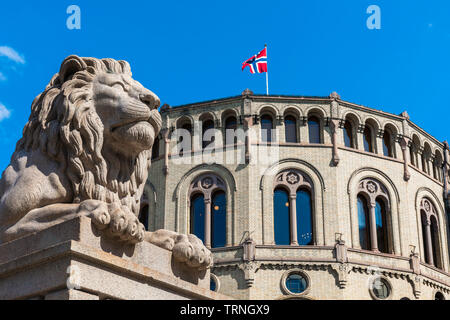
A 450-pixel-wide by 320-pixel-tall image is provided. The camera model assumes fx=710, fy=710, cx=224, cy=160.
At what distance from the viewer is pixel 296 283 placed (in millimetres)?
36000

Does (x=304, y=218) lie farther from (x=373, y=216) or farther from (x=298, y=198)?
(x=373, y=216)

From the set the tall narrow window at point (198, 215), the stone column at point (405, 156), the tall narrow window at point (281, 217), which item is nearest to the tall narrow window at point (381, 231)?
the stone column at point (405, 156)

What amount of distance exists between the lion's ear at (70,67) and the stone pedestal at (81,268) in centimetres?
162

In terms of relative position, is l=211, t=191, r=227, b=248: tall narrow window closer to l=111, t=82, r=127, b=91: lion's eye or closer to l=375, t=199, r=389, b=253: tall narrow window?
l=375, t=199, r=389, b=253: tall narrow window

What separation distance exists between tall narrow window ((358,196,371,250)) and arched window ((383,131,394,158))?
362 centimetres

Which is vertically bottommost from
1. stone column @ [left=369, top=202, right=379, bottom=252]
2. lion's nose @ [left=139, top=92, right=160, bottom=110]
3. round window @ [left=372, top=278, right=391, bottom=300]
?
lion's nose @ [left=139, top=92, right=160, bottom=110]

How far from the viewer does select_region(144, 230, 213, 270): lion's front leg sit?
6.13 metres

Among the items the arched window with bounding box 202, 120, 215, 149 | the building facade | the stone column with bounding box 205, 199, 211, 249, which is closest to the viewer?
the building facade

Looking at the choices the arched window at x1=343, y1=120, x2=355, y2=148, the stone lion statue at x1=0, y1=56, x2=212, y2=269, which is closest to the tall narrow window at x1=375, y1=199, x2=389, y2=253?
the arched window at x1=343, y1=120, x2=355, y2=148

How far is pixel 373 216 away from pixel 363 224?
0.70m

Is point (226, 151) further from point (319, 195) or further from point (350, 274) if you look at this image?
point (350, 274)

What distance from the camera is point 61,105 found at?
19.9 feet

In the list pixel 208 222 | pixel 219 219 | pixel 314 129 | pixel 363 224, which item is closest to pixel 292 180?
pixel 314 129
